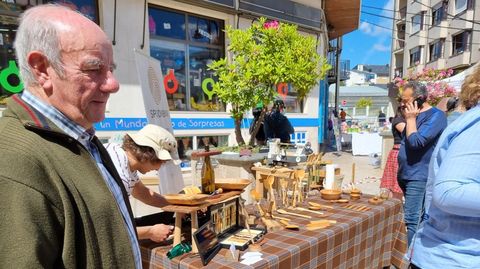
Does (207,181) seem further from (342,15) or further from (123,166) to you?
(342,15)

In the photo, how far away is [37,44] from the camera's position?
2.50ft

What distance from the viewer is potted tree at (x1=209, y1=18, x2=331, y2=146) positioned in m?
4.47

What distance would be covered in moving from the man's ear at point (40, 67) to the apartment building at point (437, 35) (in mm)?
20631

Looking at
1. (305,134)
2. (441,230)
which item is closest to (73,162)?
(441,230)


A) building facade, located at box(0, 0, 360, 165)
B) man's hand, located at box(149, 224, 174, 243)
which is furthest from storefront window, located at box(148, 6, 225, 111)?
man's hand, located at box(149, 224, 174, 243)

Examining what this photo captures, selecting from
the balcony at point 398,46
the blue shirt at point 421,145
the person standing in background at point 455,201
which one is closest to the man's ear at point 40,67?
the person standing in background at point 455,201

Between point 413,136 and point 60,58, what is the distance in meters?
2.67

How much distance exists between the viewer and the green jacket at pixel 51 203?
63cm

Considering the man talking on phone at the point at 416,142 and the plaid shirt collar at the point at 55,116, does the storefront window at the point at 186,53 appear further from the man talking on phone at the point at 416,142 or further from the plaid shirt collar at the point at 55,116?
the plaid shirt collar at the point at 55,116

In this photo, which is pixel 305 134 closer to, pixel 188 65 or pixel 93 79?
pixel 188 65

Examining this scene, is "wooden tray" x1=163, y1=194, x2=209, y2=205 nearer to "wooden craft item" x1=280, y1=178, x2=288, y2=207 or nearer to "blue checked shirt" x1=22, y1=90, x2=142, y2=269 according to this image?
"blue checked shirt" x1=22, y1=90, x2=142, y2=269

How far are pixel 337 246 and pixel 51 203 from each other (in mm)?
1643

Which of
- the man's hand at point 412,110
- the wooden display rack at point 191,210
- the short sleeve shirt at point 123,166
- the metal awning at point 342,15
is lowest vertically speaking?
the wooden display rack at point 191,210

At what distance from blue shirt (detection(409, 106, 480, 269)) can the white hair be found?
1283mm
